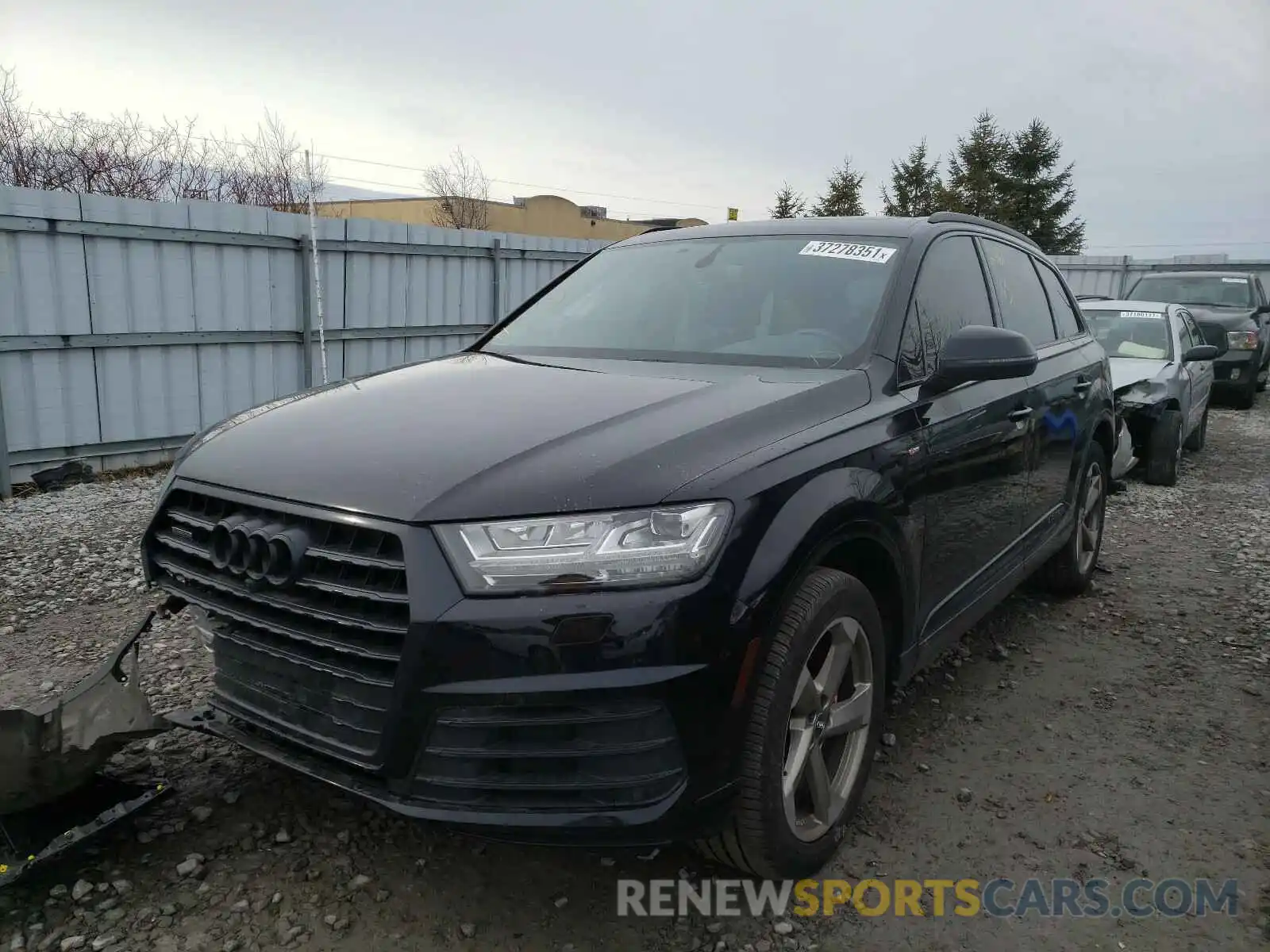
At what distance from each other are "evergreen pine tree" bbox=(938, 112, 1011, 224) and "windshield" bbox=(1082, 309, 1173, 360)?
83.1 ft

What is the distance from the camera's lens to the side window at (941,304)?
9.72 feet

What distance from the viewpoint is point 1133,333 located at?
863 cm

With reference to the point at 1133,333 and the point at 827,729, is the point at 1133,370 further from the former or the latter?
the point at 827,729

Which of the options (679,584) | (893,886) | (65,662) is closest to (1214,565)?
(893,886)

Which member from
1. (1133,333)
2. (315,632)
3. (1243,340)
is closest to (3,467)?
(315,632)

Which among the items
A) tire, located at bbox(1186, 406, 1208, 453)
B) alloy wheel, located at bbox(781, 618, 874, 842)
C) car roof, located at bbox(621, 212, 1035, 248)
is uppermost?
car roof, located at bbox(621, 212, 1035, 248)

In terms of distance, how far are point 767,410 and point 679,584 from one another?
0.66m

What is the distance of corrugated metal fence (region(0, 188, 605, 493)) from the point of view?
657 centimetres

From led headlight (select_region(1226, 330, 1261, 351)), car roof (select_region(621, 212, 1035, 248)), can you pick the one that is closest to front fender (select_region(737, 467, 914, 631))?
car roof (select_region(621, 212, 1035, 248))

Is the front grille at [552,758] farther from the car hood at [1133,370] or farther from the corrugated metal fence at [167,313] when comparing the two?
the car hood at [1133,370]

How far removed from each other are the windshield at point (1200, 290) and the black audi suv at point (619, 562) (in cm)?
1271

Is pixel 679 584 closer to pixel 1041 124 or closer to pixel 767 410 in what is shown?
pixel 767 410

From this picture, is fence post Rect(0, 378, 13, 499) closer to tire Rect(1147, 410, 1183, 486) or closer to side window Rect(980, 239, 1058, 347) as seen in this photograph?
side window Rect(980, 239, 1058, 347)

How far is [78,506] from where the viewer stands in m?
6.16
